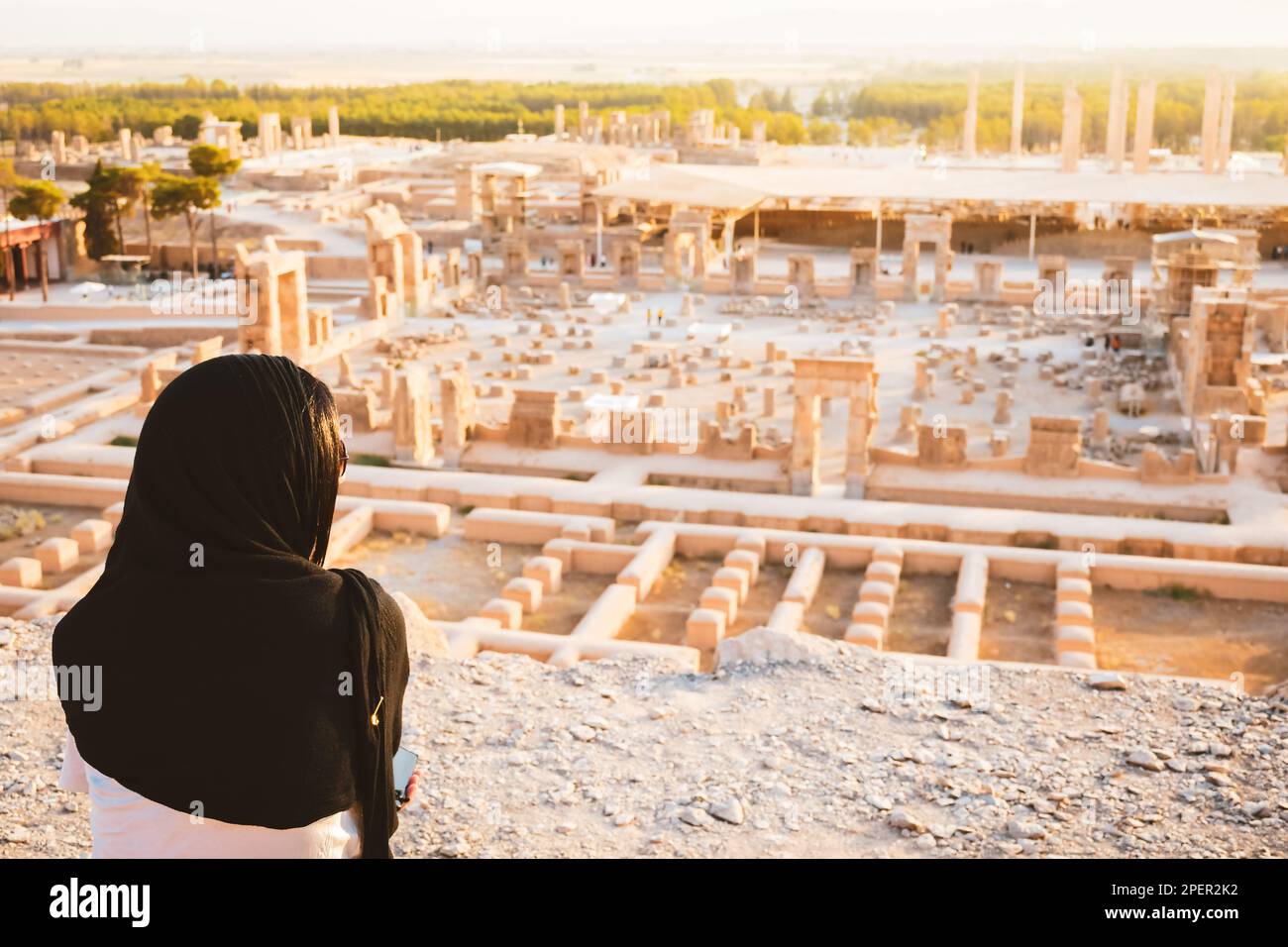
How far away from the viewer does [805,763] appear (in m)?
7.24

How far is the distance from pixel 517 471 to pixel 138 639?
48.1ft

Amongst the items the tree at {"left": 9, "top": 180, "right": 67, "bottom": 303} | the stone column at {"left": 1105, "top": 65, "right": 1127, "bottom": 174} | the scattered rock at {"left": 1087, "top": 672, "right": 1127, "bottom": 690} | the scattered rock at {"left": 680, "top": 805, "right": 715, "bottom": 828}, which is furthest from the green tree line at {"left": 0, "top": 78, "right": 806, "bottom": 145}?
the scattered rock at {"left": 680, "top": 805, "right": 715, "bottom": 828}

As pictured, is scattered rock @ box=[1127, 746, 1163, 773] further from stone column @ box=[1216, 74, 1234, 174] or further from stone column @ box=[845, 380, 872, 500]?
stone column @ box=[1216, 74, 1234, 174]

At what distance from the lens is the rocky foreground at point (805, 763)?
20.8ft

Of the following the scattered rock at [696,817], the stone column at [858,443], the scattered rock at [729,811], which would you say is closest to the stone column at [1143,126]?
the stone column at [858,443]

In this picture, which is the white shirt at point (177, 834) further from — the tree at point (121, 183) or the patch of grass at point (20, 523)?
the tree at point (121, 183)

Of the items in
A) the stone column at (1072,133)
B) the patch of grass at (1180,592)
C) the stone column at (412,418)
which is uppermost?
the stone column at (1072,133)

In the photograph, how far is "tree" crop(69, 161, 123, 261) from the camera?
34.8 m

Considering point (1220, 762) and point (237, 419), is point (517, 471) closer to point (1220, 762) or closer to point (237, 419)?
point (1220, 762)

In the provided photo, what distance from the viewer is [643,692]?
340 inches

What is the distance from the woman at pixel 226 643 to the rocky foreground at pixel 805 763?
140 inches

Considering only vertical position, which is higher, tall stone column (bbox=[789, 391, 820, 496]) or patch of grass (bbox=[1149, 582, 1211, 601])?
tall stone column (bbox=[789, 391, 820, 496])

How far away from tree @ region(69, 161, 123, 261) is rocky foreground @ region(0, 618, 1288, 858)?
92.9 ft
